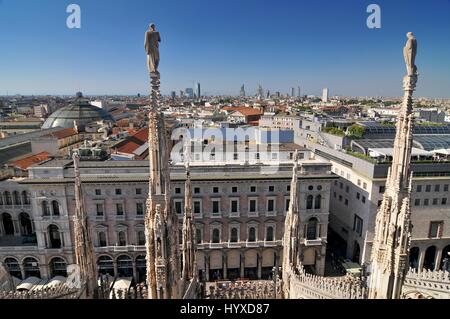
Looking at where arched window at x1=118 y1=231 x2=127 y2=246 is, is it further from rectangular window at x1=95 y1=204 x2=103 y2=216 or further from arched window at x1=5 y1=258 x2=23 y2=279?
arched window at x1=5 y1=258 x2=23 y2=279

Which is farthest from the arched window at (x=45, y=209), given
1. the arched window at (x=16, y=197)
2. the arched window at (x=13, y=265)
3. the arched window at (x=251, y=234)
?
the arched window at (x=251, y=234)

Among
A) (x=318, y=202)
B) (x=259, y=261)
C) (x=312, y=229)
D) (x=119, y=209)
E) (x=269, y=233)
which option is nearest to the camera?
(x=119, y=209)

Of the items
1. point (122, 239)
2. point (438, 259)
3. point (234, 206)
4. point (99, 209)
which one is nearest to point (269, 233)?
point (234, 206)

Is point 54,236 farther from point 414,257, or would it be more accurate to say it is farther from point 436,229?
point 436,229

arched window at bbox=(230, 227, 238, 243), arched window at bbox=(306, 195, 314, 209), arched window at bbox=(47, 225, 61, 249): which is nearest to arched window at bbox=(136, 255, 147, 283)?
arched window at bbox=(47, 225, 61, 249)

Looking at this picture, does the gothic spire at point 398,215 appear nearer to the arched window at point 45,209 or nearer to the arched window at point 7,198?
the arched window at point 45,209
